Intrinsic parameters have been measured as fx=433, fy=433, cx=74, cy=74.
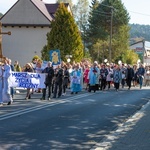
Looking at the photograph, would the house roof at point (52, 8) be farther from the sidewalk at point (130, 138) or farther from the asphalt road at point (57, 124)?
the sidewalk at point (130, 138)

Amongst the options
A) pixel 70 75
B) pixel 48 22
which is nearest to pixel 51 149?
pixel 70 75

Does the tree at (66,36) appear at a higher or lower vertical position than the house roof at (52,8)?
lower

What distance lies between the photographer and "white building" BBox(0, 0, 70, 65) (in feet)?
175

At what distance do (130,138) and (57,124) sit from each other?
284 centimetres

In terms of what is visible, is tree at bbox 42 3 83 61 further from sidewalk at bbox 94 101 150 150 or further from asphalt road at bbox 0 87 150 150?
sidewalk at bbox 94 101 150 150

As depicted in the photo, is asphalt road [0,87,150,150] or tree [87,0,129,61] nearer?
asphalt road [0,87,150,150]

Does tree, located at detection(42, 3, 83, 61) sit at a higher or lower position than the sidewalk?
higher

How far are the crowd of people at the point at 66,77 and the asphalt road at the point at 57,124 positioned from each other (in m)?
1.33

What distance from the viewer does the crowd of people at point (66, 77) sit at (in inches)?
653

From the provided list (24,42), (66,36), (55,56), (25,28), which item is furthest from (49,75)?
(24,42)

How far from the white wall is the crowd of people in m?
21.1

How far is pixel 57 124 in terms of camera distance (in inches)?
462

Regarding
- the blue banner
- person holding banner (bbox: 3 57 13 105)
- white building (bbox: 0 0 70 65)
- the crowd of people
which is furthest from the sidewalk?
white building (bbox: 0 0 70 65)

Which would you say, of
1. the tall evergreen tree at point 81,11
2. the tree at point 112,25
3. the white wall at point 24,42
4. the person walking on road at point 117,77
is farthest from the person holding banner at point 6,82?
the tall evergreen tree at point 81,11
